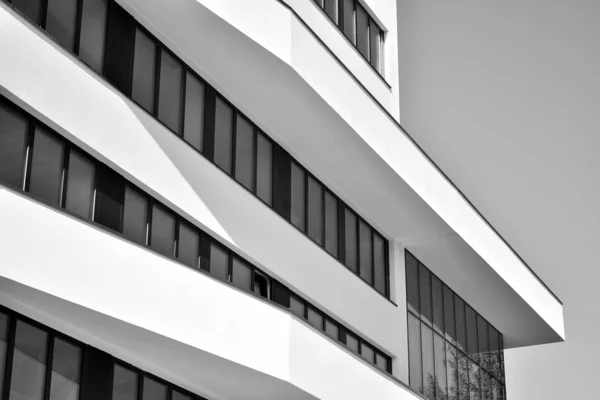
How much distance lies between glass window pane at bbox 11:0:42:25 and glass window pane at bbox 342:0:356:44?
1389cm

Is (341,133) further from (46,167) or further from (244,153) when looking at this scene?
(46,167)

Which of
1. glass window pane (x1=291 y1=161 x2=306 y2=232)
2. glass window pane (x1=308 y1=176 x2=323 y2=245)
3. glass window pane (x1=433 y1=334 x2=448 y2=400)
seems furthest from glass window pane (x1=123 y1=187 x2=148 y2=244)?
glass window pane (x1=433 y1=334 x2=448 y2=400)

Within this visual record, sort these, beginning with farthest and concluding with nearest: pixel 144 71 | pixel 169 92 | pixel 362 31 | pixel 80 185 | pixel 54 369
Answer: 1. pixel 362 31
2. pixel 169 92
3. pixel 144 71
4. pixel 80 185
5. pixel 54 369

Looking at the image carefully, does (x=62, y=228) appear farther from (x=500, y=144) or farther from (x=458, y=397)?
(x=500, y=144)

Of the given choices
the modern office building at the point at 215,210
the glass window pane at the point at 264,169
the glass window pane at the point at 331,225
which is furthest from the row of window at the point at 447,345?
the glass window pane at the point at 264,169

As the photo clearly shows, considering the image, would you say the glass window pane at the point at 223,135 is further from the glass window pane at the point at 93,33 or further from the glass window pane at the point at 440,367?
the glass window pane at the point at 440,367

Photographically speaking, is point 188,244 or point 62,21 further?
point 188,244

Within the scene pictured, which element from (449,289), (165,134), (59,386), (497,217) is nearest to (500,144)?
(497,217)

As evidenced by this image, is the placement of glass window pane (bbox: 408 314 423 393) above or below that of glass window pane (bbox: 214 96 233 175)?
below

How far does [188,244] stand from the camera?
76.2 ft

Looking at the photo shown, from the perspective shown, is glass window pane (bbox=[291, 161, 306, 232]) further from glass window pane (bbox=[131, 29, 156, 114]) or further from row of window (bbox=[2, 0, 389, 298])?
glass window pane (bbox=[131, 29, 156, 114])

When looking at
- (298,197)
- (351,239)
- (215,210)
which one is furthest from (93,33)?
(351,239)

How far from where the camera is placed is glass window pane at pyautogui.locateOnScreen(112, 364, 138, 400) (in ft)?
66.2

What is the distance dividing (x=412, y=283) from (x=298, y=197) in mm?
7794
